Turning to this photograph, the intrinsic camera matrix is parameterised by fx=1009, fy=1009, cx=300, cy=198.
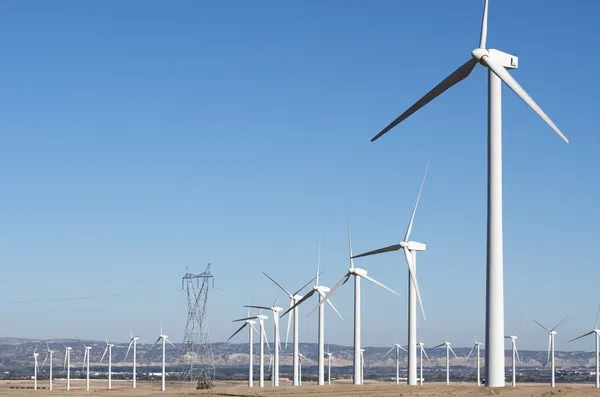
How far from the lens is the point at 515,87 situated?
50656 mm

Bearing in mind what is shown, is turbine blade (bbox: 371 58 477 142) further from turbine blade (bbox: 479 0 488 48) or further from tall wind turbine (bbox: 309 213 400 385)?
tall wind turbine (bbox: 309 213 400 385)

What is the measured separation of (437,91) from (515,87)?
5.37 meters

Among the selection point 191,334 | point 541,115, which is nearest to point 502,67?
point 541,115

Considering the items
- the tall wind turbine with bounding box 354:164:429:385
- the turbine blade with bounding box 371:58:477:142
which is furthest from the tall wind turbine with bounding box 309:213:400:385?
the turbine blade with bounding box 371:58:477:142

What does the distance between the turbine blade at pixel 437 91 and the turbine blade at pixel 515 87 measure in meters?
2.22

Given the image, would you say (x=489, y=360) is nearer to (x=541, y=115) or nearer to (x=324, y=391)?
(x=541, y=115)

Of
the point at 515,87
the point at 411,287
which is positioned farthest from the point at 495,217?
the point at 411,287

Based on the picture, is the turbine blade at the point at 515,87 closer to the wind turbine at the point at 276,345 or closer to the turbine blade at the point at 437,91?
the turbine blade at the point at 437,91

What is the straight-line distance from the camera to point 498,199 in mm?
46094

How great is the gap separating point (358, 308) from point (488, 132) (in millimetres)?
51475

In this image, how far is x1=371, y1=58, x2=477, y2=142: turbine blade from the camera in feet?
173

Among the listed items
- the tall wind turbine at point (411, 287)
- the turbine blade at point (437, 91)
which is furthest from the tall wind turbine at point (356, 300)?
the turbine blade at point (437, 91)

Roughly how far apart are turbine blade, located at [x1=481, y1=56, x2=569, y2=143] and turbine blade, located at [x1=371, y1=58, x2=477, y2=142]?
87.5 inches

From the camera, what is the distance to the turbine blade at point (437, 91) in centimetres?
5275
